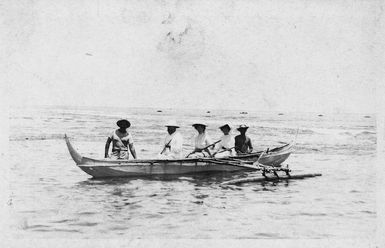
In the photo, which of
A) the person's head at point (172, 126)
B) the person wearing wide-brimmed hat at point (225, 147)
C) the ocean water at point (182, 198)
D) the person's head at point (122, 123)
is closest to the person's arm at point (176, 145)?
the person's head at point (172, 126)

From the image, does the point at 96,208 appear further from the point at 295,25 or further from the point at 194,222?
the point at 295,25

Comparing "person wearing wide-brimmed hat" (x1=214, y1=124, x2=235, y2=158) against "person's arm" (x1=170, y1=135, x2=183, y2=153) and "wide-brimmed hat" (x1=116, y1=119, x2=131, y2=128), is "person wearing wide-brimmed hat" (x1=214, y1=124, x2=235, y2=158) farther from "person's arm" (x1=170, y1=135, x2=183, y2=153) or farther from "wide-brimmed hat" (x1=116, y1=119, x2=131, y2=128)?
"wide-brimmed hat" (x1=116, y1=119, x2=131, y2=128)

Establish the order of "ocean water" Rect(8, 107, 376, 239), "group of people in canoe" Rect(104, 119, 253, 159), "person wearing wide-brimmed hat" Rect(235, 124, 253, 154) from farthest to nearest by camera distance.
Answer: "person wearing wide-brimmed hat" Rect(235, 124, 253, 154), "group of people in canoe" Rect(104, 119, 253, 159), "ocean water" Rect(8, 107, 376, 239)

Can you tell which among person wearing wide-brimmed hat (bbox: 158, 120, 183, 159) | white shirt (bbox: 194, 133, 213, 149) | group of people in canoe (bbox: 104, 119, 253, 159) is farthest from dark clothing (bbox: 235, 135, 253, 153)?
person wearing wide-brimmed hat (bbox: 158, 120, 183, 159)

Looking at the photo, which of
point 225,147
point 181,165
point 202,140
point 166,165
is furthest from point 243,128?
point 166,165

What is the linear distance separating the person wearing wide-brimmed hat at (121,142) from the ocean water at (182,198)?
44 cm

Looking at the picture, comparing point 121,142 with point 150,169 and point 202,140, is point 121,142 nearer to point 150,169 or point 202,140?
point 150,169

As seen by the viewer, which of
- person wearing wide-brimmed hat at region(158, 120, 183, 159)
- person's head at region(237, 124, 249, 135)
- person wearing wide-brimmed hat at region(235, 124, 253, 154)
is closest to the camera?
person wearing wide-brimmed hat at region(158, 120, 183, 159)

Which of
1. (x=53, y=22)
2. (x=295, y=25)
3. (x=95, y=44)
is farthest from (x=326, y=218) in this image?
(x=53, y=22)

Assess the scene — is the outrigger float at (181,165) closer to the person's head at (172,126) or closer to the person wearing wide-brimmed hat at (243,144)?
the person wearing wide-brimmed hat at (243,144)

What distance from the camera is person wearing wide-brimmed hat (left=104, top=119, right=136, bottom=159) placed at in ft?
23.9

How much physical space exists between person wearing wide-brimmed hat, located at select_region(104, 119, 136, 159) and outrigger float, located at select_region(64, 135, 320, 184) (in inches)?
7.3

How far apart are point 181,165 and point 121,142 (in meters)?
1.15

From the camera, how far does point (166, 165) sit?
7.71 m
